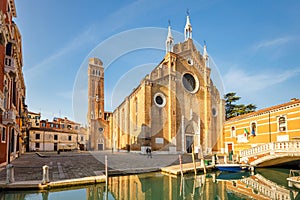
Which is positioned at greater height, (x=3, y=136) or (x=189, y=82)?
(x=189, y=82)

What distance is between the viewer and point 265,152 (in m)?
15.2

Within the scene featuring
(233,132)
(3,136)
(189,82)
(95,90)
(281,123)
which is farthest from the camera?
(95,90)

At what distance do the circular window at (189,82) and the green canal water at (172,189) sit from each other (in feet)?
53.3

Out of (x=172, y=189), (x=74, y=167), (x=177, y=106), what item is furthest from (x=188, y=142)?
(x=172, y=189)

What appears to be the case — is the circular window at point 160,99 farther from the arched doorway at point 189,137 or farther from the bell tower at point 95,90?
the bell tower at point 95,90

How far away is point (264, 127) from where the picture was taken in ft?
65.0

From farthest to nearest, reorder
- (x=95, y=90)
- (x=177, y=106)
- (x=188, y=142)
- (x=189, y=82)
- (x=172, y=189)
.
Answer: (x=95, y=90) < (x=189, y=82) < (x=188, y=142) < (x=177, y=106) < (x=172, y=189)

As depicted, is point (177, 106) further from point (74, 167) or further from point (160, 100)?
point (74, 167)

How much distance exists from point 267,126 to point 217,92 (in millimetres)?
11353

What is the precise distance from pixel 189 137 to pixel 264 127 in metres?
9.13

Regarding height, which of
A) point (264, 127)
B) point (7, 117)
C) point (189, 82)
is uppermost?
point (189, 82)

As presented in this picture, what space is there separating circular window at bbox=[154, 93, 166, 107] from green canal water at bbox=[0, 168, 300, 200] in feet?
42.1

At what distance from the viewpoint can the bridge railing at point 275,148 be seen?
528 inches

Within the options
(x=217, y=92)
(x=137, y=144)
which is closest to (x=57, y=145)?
(x=137, y=144)
